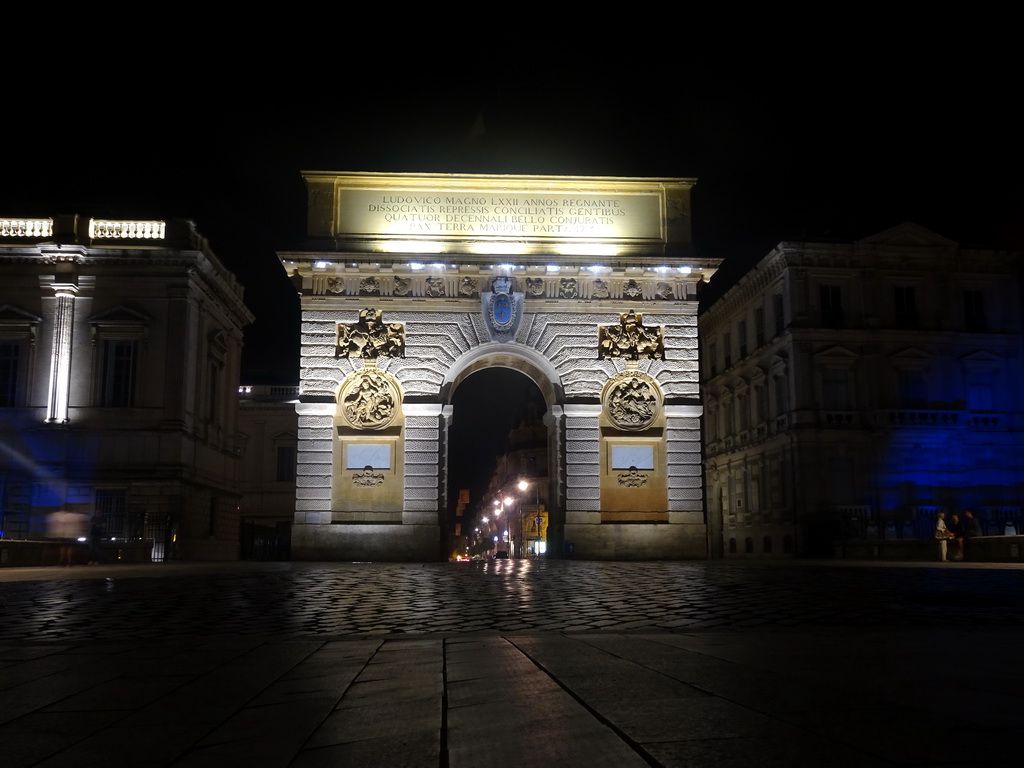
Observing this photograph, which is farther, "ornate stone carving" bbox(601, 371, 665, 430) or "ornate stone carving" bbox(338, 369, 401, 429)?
"ornate stone carving" bbox(601, 371, 665, 430)

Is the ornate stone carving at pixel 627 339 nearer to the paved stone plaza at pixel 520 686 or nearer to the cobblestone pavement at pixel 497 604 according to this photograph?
the cobblestone pavement at pixel 497 604

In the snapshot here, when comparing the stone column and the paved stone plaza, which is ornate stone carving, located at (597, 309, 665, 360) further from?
the stone column

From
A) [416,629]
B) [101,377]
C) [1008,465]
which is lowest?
[416,629]

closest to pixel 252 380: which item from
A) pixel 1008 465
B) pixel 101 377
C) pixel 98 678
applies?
pixel 101 377

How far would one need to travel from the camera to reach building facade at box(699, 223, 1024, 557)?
1650 inches

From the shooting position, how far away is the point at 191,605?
464 inches

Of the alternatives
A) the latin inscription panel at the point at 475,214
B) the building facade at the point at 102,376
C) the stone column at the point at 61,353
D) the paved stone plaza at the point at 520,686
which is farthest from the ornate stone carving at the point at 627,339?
the stone column at the point at 61,353

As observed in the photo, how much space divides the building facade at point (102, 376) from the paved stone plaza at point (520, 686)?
89.3 ft

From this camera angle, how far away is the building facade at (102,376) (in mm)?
36125

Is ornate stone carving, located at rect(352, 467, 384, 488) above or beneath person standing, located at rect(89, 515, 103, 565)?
above

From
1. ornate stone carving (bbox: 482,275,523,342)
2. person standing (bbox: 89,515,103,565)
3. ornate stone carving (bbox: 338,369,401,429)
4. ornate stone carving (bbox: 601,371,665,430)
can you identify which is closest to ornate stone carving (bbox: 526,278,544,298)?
ornate stone carving (bbox: 482,275,523,342)

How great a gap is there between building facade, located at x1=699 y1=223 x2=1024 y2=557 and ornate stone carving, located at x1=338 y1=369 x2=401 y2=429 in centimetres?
1984

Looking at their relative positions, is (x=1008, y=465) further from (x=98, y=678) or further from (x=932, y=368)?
(x=98, y=678)

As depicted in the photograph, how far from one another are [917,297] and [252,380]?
140ft
